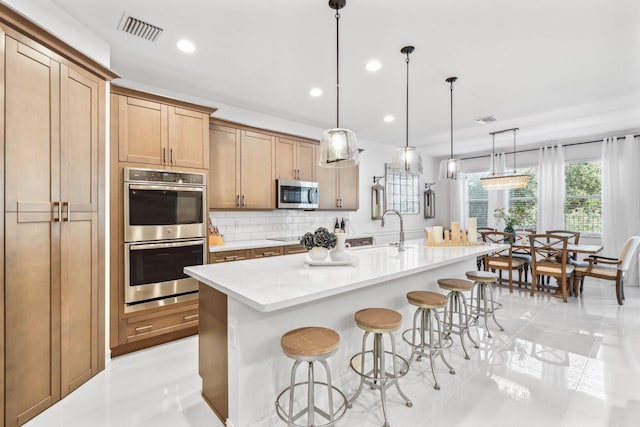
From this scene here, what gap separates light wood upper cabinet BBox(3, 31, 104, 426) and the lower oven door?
0.34 meters

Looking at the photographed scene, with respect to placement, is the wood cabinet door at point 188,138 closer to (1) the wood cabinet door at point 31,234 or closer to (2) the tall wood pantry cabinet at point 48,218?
(2) the tall wood pantry cabinet at point 48,218

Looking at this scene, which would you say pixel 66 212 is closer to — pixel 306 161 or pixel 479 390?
pixel 306 161

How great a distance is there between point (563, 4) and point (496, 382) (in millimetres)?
2755

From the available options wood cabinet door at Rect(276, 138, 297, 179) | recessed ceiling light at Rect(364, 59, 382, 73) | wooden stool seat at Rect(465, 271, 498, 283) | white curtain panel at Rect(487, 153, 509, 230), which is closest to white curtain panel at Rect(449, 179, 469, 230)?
white curtain panel at Rect(487, 153, 509, 230)

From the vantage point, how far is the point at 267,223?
4.42 m

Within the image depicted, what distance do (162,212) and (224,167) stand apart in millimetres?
1005

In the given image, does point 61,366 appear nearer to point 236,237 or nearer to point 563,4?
point 236,237

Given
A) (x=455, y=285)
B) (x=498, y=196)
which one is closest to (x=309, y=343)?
(x=455, y=285)

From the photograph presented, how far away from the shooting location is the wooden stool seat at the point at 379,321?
6.03 ft

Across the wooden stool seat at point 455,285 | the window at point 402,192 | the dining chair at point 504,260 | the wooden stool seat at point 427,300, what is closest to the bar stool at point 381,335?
the wooden stool seat at point 427,300

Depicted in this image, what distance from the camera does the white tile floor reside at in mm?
1893

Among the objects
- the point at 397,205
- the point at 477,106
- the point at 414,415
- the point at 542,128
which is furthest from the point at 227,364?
the point at 542,128

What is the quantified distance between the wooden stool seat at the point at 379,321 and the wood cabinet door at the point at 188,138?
2.33m

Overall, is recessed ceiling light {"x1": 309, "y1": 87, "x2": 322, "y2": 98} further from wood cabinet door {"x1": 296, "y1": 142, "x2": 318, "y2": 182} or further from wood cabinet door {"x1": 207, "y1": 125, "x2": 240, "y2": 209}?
wood cabinet door {"x1": 207, "y1": 125, "x2": 240, "y2": 209}
